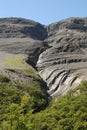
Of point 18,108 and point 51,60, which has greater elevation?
point 18,108

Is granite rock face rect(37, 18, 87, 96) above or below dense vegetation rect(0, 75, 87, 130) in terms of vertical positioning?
below

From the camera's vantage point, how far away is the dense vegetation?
1616 inches

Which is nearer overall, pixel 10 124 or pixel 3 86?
pixel 10 124

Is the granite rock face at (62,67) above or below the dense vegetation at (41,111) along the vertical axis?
below

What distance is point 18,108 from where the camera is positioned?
131ft

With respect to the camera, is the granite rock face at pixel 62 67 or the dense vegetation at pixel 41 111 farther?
the granite rock face at pixel 62 67

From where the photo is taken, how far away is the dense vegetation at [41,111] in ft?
135

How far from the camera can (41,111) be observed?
97.0 meters

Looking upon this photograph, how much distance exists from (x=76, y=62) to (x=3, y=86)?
2508 inches

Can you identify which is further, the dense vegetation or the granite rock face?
the granite rock face

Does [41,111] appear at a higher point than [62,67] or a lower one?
higher

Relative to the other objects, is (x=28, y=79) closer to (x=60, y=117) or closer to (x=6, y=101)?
(x=6, y=101)

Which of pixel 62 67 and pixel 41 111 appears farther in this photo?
pixel 62 67

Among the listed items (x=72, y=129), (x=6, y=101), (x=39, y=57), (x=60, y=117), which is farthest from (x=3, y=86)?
(x=39, y=57)
